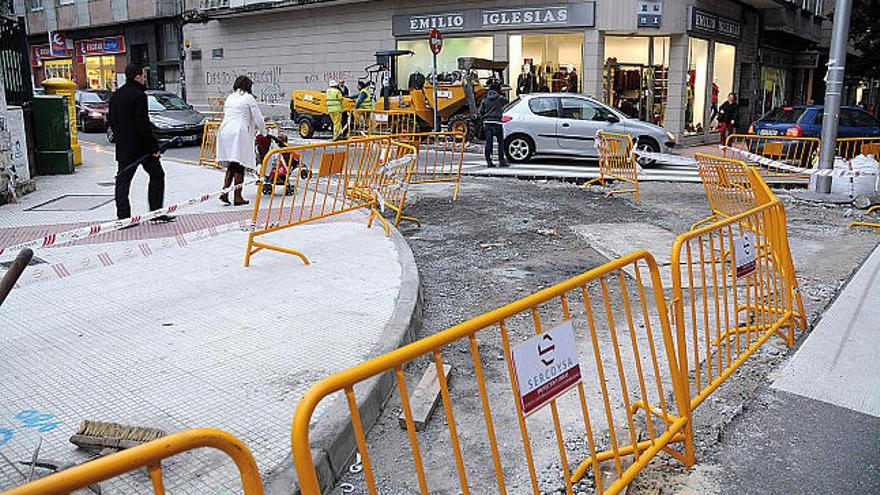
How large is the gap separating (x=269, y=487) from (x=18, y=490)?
1715mm

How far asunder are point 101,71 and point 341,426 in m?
44.0

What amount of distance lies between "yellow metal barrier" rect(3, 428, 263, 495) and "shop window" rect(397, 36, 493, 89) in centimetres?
2216

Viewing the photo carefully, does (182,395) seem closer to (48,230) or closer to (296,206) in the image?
(48,230)

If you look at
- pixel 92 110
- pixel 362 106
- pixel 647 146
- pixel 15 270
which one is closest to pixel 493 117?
pixel 647 146

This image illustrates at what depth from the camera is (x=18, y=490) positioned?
1.41 m

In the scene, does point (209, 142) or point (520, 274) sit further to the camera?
point (209, 142)

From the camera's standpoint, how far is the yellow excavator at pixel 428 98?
2059cm

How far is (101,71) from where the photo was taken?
41.3 m

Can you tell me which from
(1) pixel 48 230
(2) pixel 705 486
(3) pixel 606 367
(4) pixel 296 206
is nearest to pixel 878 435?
(2) pixel 705 486

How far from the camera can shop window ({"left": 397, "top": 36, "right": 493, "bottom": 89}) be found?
24219mm

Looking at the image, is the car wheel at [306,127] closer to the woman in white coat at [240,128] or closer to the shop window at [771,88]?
the woman in white coat at [240,128]

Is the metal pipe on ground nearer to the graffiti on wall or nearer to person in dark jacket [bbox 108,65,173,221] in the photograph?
person in dark jacket [bbox 108,65,173,221]

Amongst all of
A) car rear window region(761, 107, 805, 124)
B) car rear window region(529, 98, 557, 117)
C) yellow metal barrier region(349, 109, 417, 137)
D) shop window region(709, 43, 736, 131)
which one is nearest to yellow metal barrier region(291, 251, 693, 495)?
car rear window region(529, 98, 557, 117)

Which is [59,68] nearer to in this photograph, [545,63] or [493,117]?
[545,63]
